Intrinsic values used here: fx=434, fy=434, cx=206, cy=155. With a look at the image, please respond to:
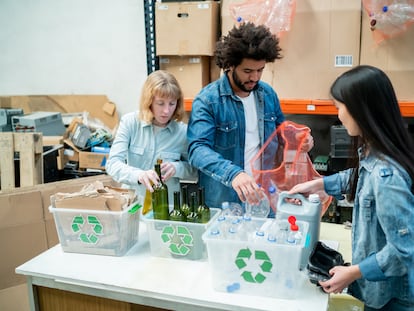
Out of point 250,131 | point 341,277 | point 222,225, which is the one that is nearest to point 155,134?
point 250,131

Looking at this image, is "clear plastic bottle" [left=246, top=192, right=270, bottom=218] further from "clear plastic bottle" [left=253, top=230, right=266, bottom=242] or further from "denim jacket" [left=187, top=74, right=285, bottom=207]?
"clear plastic bottle" [left=253, top=230, right=266, bottom=242]

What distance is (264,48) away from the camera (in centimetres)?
176

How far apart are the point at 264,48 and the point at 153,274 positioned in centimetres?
98

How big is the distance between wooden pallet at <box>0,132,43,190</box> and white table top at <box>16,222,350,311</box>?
4.91 ft

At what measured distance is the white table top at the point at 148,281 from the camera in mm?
1276

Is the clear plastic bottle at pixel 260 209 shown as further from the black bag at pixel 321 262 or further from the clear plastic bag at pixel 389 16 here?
the clear plastic bag at pixel 389 16

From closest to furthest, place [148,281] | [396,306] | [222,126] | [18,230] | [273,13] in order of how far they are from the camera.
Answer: [396,306]
[148,281]
[222,126]
[18,230]
[273,13]

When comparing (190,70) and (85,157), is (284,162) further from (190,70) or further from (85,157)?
(85,157)

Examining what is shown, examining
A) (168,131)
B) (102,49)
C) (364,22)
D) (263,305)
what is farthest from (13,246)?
(364,22)

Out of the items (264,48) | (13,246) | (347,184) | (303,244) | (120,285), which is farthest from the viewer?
(13,246)

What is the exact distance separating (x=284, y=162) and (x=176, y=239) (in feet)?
1.87

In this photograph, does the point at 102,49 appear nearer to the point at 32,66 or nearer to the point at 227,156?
the point at 32,66

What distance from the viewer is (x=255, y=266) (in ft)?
4.22

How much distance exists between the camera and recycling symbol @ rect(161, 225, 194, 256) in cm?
148
